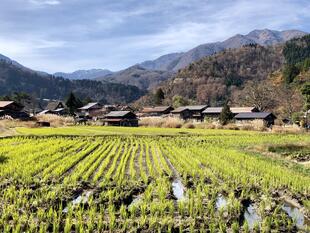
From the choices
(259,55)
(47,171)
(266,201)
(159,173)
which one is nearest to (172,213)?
(266,201)

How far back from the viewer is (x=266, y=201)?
11.5 meters

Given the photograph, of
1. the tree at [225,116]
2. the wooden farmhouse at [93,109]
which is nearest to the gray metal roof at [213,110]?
the tree at [225,116]

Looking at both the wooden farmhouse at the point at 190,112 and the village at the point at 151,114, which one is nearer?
the village at the point at 151,114

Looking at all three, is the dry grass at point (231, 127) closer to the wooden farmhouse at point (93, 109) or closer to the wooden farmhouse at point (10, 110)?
the wooden farmhouse at point (10, 110)

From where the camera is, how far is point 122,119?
67625mm

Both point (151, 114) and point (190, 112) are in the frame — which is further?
point (151, 114)

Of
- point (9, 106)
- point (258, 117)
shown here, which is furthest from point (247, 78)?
point (9, 106)

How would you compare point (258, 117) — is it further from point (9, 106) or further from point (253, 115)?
point (9, 106)

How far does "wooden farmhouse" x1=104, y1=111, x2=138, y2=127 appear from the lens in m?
65.6

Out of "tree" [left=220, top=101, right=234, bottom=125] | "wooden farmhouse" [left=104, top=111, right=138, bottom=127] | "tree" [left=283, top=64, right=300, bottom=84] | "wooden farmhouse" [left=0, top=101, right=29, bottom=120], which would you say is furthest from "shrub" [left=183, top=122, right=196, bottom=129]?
"tree" [left=283, top=64, right=300, bottom=84]

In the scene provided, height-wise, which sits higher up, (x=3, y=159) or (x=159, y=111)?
(x=3, y=159)

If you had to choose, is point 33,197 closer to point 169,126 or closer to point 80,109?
point 169,126

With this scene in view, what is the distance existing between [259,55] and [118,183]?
587 feet

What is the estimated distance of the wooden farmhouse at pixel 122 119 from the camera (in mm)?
65625
